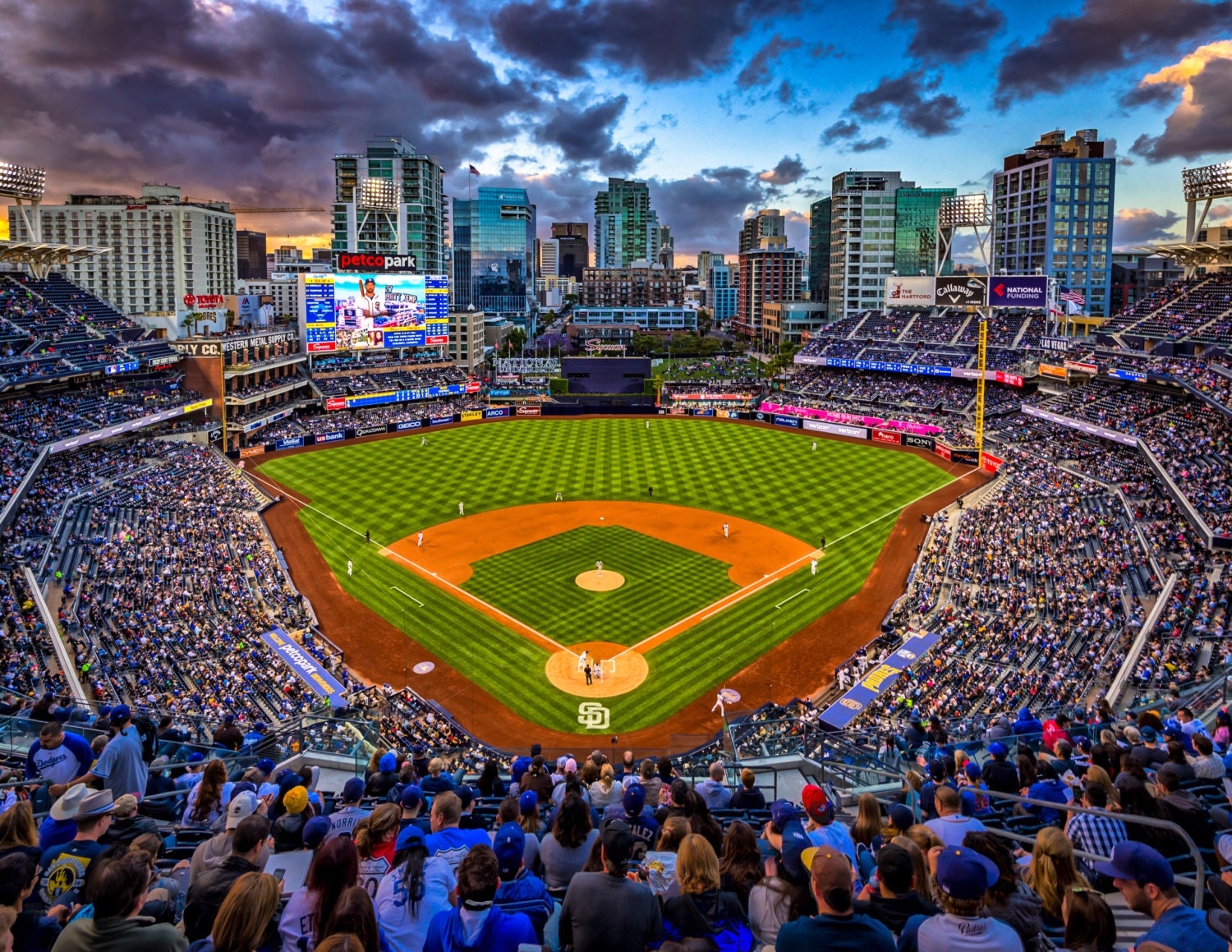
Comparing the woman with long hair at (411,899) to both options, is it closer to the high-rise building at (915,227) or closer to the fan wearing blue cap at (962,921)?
the fan wearing blue cap at (962,921)

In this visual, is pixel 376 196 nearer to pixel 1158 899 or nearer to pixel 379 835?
pixel 379 835

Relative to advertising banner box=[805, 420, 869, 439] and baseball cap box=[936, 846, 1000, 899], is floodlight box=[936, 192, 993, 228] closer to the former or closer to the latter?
advertising banner box=[805, 420, 869, 439]

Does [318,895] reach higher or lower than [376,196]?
lower

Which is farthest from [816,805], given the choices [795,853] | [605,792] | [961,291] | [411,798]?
[961,291]

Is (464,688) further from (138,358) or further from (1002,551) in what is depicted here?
(138,358)

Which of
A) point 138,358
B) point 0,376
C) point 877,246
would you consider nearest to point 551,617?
point 0,376
